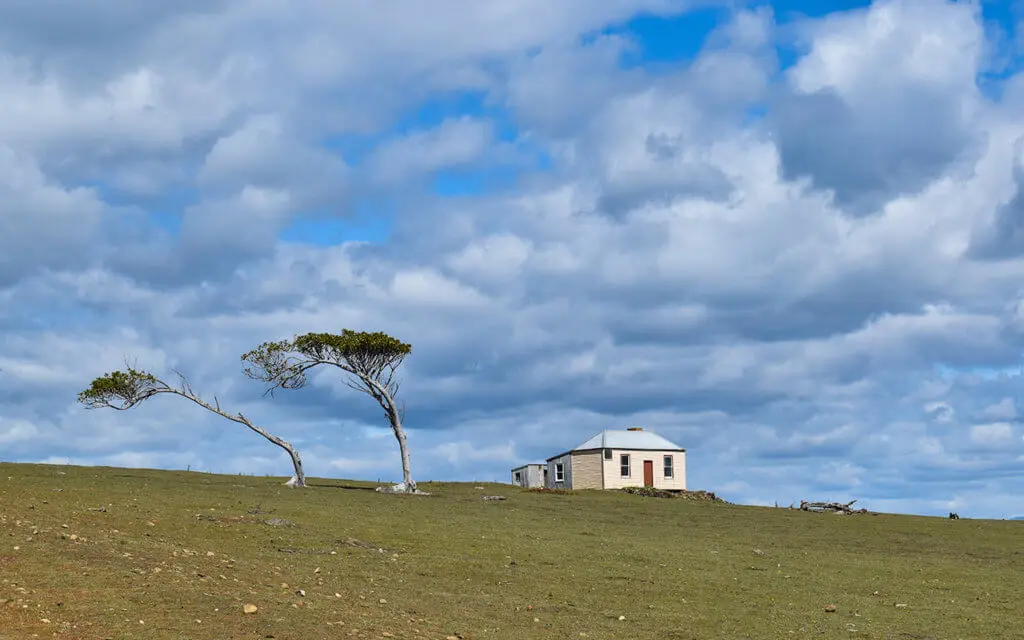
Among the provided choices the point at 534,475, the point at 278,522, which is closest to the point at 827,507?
the point at 534,475

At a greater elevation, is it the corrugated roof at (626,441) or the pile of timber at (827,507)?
the corrugated roof at (626,441)

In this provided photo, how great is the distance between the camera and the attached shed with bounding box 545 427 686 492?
84.6m

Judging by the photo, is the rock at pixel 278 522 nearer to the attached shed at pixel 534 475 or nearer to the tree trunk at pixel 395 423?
the tree trunk at pixel 395 423

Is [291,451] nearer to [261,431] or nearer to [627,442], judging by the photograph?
[261,431]

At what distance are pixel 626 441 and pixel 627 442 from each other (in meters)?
0.16

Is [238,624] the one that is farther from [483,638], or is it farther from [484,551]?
[484,551]

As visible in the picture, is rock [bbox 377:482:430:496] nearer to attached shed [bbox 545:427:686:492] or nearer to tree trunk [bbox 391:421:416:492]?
tree trunk [bbox 391:421:416:492]

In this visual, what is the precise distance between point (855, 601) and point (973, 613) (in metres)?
2.84

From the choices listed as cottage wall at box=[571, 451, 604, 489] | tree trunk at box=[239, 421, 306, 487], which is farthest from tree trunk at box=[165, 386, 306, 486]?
cottage wall at box=[571, 451, 604, 489]

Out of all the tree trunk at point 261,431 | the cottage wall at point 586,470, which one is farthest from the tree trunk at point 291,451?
the cottage wall at point 586,470

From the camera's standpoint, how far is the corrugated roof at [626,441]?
85500mm

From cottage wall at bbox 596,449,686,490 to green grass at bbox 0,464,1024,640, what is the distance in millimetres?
36997

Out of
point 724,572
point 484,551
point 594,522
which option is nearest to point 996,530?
point 594,522

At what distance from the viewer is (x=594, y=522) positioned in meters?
47.5
